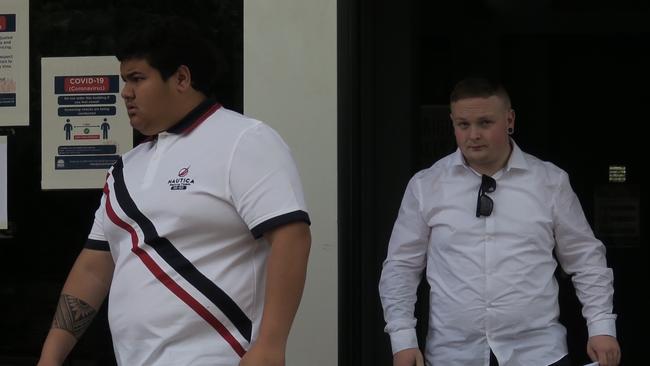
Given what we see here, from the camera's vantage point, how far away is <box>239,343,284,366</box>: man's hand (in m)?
2.50

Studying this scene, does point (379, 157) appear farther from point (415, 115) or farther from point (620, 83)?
point (620, 83)

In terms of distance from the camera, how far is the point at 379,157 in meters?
4.34

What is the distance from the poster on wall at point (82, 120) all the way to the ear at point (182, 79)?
5.66 ft

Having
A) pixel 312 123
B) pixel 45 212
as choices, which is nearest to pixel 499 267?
pixel 312 123

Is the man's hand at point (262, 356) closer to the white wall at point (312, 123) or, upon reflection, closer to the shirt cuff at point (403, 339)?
the shirt cuff at point (403, 339)

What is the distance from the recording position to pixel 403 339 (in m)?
3.52

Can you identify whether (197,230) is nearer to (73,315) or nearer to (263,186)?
(263,186)

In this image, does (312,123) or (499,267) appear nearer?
(499,267)

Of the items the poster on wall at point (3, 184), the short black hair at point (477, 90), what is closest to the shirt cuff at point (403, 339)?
the short black hair at point (477, 90)

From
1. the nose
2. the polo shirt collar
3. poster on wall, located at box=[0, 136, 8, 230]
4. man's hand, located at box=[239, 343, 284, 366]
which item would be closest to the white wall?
the nose

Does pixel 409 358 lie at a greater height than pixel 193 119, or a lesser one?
lesser

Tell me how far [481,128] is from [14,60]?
2287 mm

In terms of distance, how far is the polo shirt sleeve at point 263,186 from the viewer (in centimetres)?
256

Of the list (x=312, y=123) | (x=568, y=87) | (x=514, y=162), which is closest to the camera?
(x=514, y=162)
